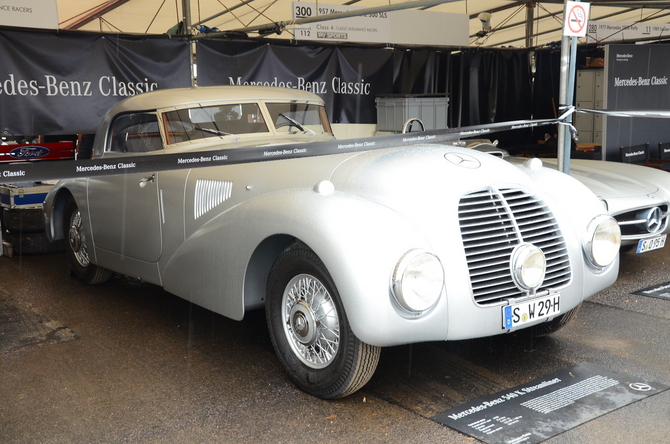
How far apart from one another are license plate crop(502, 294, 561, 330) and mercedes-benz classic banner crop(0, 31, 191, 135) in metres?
6.55

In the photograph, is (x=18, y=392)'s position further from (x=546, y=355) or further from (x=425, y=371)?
(x=546, y=355)

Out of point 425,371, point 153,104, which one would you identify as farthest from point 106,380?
point 153,104

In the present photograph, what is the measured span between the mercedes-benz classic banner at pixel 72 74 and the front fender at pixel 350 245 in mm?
5306

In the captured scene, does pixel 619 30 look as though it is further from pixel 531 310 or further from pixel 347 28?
pixel 531 310

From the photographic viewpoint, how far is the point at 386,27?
10.1 m

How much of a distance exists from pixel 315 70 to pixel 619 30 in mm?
7880

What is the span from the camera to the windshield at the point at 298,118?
4637 millimetres

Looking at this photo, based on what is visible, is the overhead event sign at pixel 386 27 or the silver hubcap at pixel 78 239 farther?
the overhead event sign at pixel 386 27

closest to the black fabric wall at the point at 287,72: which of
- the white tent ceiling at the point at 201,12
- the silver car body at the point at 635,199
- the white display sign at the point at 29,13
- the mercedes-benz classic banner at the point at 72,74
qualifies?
the mercedes-benz classic banner at the point at 72,74

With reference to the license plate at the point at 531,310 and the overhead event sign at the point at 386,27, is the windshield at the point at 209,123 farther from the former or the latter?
the overhead event sign at the point at 386,27

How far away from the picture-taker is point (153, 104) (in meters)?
4.53

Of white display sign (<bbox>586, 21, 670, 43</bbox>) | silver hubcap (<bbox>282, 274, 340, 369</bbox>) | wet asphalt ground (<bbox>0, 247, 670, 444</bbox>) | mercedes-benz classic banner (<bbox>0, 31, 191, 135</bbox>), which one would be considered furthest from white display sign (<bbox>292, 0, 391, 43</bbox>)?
silver hubcap (<bbox>282, 274, 340, 369</bbox>)

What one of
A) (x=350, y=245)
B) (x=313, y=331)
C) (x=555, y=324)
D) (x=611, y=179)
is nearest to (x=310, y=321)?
(x=313, y=331)

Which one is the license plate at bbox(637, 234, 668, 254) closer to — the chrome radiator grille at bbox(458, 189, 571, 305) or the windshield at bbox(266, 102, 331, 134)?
the chrome radiator grille at bbox(458, 189, 571, 305)
